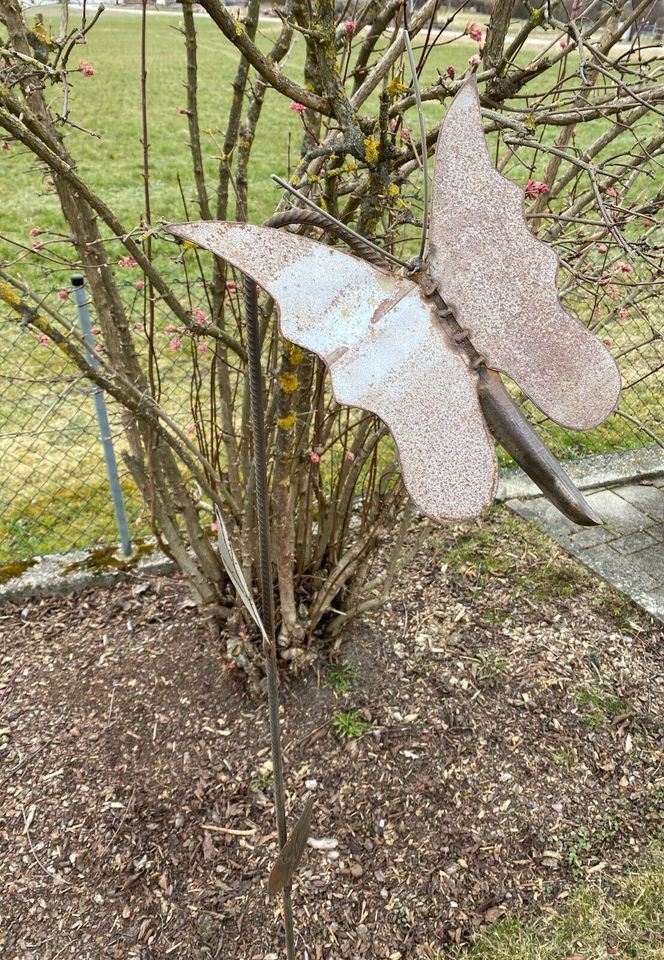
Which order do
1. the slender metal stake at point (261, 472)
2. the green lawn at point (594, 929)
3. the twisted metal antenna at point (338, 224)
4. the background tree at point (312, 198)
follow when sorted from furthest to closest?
the green lawn at point (594, 929) → the background tree at point (312, 198) → the slender metal stake at point (261, 472) → the twisted metal antenna at point (338, 224)

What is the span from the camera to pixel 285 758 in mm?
2293

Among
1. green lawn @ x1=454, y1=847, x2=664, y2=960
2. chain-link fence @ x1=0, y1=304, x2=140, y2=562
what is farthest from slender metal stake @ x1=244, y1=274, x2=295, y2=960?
chain-link fence @ x1=0, y1=304, x2=140, y2=562

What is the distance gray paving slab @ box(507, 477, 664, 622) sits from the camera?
306 centimetres

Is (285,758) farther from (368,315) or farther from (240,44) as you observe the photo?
(240,44)

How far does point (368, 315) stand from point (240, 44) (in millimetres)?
817

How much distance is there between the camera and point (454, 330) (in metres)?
0.88

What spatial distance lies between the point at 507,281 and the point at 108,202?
6.79m

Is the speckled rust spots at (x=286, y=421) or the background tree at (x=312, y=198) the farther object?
the speckled rust spots at (x=286, y=421)

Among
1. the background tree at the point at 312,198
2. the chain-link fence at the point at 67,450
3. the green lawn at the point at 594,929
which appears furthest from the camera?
the chain-link fence at the point at 67,450

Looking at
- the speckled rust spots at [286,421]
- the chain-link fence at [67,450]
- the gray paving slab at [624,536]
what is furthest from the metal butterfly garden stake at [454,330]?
the gray paving slab at [624,536]

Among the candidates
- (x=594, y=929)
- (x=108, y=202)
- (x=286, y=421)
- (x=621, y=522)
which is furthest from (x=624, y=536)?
(x=108, y=202)

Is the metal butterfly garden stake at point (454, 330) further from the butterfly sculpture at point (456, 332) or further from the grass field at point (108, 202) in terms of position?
the grass field at point (108, 202)

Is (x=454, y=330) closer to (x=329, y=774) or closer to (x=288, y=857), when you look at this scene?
(x=288, y=857)

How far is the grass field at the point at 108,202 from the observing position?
3391 mm
